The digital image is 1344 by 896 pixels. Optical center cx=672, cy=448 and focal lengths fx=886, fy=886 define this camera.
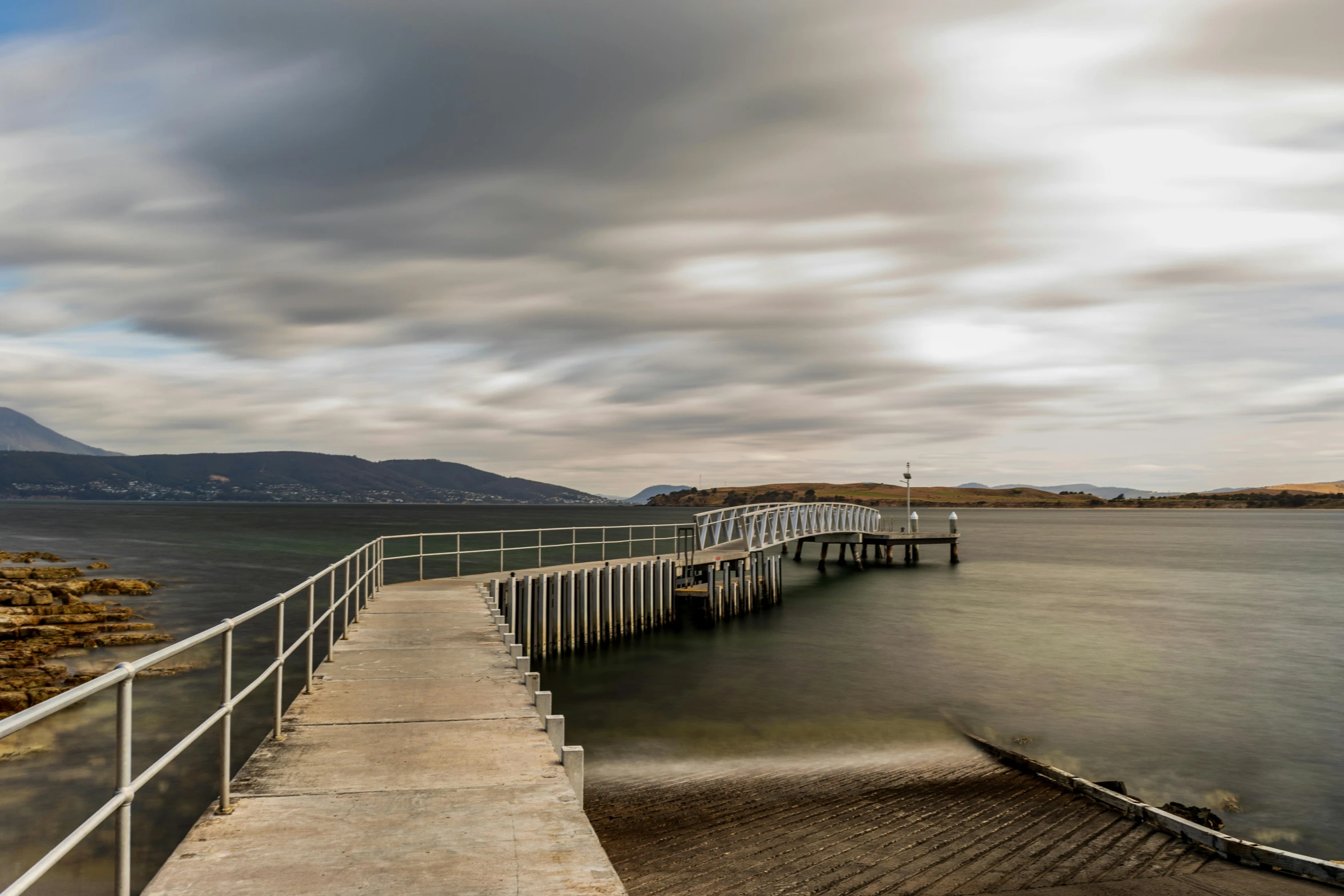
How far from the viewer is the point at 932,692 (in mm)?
20781

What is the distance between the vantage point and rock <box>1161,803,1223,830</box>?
11164mm

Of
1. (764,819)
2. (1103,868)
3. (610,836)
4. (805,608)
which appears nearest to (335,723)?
(610,836)

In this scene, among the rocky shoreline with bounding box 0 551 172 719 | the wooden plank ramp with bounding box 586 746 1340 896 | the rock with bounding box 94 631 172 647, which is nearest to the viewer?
the wooden plank ramp with bounding box 586 746 1340 896

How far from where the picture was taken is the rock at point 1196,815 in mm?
11164

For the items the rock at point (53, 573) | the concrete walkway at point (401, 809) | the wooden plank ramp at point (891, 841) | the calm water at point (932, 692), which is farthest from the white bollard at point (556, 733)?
the rock at point (53, 573)

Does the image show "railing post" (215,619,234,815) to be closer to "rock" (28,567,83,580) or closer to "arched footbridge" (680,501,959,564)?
"arched footbridge" (680,501,959,564)

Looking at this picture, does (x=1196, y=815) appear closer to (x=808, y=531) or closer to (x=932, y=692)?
(x=932, y=692)

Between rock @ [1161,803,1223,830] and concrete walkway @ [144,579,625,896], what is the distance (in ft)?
27.9

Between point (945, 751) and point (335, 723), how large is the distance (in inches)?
432

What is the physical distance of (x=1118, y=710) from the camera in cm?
1912

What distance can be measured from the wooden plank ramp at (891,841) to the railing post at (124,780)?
543cm

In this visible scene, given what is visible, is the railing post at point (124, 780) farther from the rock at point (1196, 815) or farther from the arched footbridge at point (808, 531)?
the arched footbridge at point (808, 531)

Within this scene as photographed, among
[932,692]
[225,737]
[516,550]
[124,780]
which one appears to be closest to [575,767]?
[225,737]

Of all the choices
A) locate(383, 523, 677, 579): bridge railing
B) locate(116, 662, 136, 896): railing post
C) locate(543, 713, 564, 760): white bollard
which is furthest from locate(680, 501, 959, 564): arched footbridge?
locate(116, 662, 136, 896): railing post
